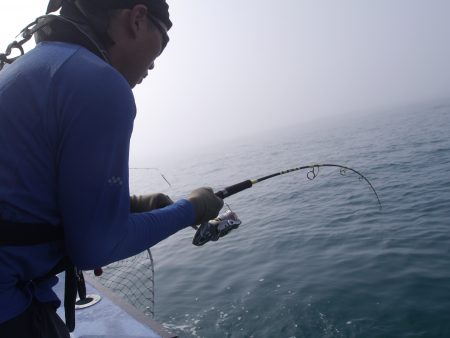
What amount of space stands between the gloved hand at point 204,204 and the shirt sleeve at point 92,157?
1.99 feet

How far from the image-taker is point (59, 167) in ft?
4.68

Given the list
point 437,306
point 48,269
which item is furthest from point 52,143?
point 437,306

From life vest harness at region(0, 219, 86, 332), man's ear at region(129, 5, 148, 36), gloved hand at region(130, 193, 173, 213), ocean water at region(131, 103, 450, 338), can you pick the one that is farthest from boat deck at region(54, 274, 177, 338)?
man's ear at region(129, 5, 148, 36)

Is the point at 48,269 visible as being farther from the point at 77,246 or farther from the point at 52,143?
the point at 52,143

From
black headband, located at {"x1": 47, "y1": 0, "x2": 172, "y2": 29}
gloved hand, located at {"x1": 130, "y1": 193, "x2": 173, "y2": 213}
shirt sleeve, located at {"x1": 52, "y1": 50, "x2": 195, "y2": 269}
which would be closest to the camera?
shirt sleeve, located at {"x1": 52, "y1": 50, "x2": 195, "y2": 269}

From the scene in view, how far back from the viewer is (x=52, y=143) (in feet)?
4.70

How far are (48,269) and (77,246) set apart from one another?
287 mm

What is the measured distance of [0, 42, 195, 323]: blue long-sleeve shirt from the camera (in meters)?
1.38

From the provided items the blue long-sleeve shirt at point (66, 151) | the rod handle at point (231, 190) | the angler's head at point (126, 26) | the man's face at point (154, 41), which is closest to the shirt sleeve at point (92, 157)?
the blue long-sleeve shirt at point (66, 151)

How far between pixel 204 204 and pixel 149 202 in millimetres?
691

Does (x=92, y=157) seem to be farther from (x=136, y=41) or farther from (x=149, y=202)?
(x=149, y=202)

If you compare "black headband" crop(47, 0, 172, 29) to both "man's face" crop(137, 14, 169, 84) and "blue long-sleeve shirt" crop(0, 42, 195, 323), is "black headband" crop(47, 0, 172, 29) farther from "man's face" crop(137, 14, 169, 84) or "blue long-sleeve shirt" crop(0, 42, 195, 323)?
"blue long-sleeve shirt" crop(0, 42, 195, 323)

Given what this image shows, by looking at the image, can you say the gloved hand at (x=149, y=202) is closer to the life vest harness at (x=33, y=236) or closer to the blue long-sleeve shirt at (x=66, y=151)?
the life vest harness at (x=33, y=236)

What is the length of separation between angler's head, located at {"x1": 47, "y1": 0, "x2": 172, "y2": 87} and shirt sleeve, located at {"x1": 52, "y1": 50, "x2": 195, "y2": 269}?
434 mm
